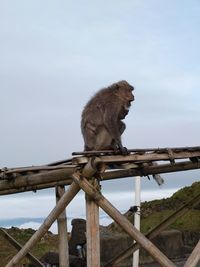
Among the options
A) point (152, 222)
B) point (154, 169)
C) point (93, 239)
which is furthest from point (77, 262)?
point (152, 222)

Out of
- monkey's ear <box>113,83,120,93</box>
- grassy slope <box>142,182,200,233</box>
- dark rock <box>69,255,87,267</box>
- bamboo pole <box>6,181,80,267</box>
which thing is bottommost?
bamboo pole <box>6,181,80,267</box>

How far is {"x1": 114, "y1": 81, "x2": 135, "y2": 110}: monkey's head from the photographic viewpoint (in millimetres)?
8703

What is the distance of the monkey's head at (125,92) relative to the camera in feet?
28.6

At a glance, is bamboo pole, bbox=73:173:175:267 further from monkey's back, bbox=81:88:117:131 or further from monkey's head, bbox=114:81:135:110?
monkey's head, bbox=114:81:135:110

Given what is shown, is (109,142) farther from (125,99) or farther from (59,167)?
(59,167)

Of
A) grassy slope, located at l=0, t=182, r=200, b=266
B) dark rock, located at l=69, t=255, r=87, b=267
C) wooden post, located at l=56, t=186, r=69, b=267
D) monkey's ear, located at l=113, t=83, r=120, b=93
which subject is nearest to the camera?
wooden post, located at l=56, t=186, r=69, b=267

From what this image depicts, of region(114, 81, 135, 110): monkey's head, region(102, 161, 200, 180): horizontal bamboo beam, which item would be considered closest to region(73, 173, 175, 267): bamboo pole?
region(102, 161, 200, 180): horizontal bamboo beam

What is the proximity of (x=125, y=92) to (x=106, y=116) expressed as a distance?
0.60 meters

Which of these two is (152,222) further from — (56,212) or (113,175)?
(56,212)

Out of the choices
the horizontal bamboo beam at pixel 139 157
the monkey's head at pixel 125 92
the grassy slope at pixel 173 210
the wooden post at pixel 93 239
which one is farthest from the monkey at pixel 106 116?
the grassy slope at pixel 173 210

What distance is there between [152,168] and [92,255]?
1650 millimetres

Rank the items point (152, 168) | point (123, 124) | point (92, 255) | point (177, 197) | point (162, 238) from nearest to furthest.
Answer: point (92, 255) → point (152, 168) → point (123, 124) → point (162, 238) → point (177, 197)

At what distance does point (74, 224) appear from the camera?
39.3ft

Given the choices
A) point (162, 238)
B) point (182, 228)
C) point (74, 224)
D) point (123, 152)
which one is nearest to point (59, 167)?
point (123, 152)
